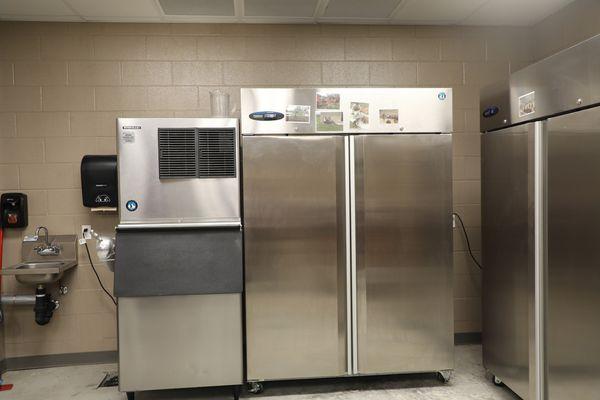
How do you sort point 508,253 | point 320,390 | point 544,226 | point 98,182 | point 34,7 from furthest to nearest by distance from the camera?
point 98,182 < point 34,7 < point 320,390 < point 508,253 < point 544,226

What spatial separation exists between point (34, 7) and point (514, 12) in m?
3.59

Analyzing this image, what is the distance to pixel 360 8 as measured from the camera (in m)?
2.91

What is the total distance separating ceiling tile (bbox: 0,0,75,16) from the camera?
269cm

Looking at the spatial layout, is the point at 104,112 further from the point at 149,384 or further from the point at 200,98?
the point at 149,384

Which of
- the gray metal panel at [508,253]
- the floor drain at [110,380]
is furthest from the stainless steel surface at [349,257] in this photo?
the floor drain at [110,380]

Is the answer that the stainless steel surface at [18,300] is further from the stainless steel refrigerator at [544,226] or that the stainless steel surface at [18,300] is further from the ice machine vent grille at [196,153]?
the stainless steel refrigerator at [544,226]

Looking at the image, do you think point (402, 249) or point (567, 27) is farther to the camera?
point (567, 27)

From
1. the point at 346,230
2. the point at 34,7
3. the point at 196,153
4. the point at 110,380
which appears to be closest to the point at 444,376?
the point at 346,230

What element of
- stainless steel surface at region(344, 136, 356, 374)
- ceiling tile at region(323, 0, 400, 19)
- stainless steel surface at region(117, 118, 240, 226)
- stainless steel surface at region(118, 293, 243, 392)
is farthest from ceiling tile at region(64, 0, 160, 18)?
stainless steel surface at region(118, 293, 243, 392)

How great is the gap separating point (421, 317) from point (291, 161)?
1.33 metres

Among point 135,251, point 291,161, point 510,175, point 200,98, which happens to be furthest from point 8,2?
point 510,175

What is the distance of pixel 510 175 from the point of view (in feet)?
7.50

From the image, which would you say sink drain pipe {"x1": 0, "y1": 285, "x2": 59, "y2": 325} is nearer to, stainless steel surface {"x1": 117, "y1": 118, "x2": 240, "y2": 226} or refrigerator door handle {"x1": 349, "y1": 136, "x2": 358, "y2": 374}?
stainless steel surface {"x1": 117, "y1": 118, "x2": 240, "y2": 226}

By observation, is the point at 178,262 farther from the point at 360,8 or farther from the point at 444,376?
the point at 360,8
